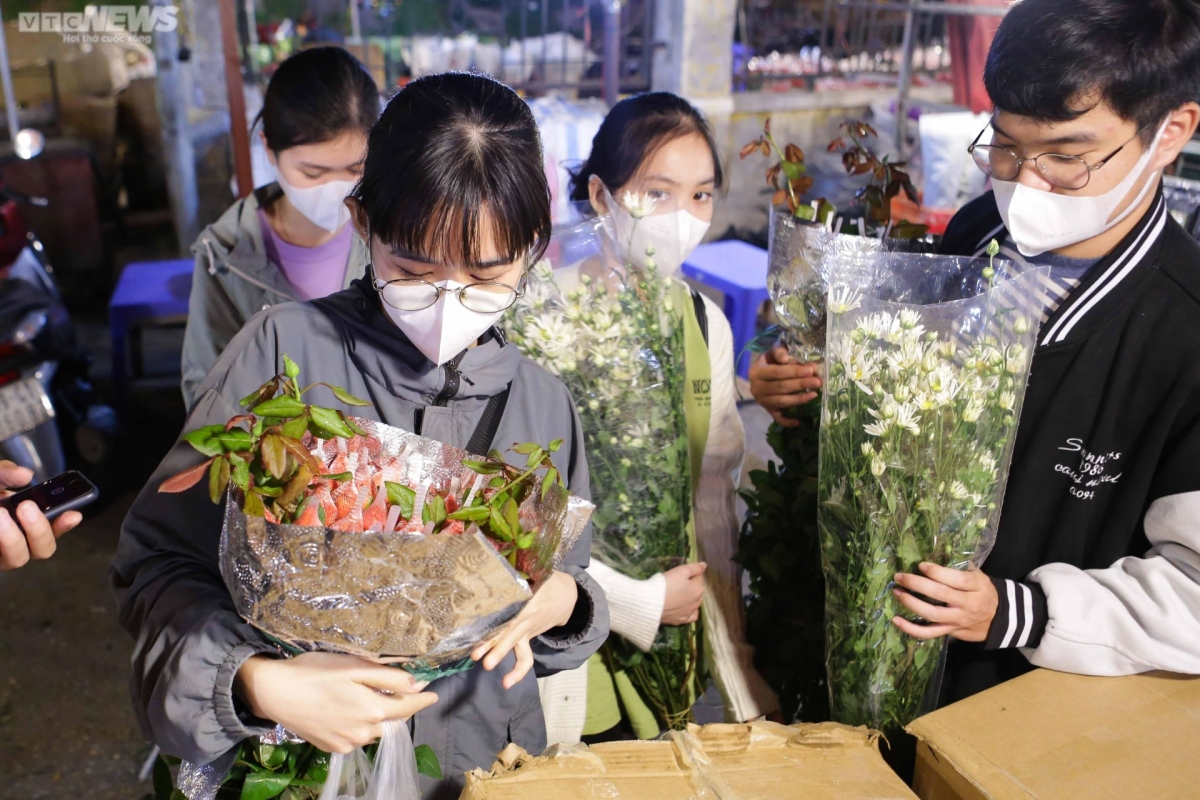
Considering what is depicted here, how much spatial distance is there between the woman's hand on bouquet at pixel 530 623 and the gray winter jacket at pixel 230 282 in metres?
1.37

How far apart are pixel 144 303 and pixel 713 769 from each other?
3.68 m

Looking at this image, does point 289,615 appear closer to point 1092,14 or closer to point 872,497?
point 872,497

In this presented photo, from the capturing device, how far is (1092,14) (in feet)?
4.58

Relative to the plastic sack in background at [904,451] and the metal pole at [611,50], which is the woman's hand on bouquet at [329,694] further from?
the metal pole at [611,50]

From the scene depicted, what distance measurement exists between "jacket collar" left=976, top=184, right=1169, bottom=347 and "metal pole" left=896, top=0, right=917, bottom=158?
4319 mm

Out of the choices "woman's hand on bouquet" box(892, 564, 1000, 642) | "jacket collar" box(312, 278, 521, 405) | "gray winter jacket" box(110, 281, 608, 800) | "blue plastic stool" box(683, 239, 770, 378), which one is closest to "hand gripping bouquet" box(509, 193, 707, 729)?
"gray winter jacket" box(110, 281, 608, 800)

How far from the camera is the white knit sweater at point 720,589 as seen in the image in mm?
1615

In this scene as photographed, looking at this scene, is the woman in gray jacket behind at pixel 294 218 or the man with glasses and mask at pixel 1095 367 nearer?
the man with glasses and mask at pixel 1095 367

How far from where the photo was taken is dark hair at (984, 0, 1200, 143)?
4.52ft

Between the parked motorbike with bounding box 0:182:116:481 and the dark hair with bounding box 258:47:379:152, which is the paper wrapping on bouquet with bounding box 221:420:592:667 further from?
the parked motorbike with bounding box 0:182:116:481

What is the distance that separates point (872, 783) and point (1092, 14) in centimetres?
115

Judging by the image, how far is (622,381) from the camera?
5.06ft

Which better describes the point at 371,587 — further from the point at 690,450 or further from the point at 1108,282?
the point at 1108,282

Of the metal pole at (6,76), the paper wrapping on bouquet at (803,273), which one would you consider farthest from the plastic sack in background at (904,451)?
the metal pole at (6,76)
